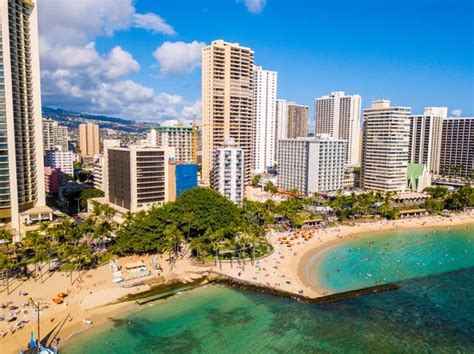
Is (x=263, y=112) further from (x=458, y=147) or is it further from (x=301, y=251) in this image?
(x=301, y=251)

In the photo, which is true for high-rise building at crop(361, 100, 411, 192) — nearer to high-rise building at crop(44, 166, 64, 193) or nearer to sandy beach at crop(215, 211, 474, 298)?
sandy beach at crop(215, 211, 474, 298)

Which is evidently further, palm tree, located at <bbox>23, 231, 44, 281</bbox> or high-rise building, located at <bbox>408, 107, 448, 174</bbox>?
high-rise building, located at <bbox>408, 107, 448, 174</bbox>

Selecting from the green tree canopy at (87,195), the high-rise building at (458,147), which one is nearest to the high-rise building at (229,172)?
the green tree canopy at (87,195)

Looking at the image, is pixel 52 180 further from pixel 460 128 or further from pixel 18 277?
pixel 460 128

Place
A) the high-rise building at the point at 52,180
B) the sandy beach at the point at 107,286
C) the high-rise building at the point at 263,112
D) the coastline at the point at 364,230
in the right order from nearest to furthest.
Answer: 1. the sandy beach at the point at 107,286
2. the coastline at the point at 364,230
3. the high-rise building at the point at 52,180
4. the high-rise building at the point at 263,112

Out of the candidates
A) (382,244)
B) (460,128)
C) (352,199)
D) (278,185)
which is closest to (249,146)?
(278,185)

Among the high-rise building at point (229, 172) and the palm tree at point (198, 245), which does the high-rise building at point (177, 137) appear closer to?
the high-rise building at point (229, 172)

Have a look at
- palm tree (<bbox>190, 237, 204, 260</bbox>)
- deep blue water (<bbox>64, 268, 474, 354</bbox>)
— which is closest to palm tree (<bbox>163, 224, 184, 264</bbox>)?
palm tree (<bbox>190, 237, 204, 260</bbox>)
